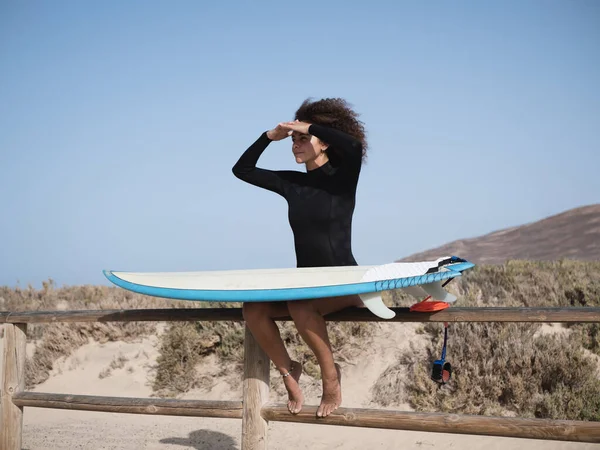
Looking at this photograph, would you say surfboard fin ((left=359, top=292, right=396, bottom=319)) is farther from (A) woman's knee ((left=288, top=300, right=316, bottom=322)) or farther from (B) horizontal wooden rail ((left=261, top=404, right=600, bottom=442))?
(B) horizontal wooden rail ((left=261, top=404, right=600, bottom=442))

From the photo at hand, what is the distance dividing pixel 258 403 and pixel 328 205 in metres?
1.37

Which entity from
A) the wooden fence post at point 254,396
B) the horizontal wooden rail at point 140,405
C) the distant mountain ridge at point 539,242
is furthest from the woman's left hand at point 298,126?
the distant mountain ridge at point 539,242

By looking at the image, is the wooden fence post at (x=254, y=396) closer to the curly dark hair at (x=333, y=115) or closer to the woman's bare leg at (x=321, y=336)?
the woman's bare leg at (x=321, y=336)

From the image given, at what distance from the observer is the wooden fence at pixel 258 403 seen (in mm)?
3562

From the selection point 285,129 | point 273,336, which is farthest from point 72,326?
point 285,129

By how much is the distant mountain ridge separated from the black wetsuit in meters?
21.9

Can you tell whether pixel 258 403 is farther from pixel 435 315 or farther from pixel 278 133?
pixel 278 133

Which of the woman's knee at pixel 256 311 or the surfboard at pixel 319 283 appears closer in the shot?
the surfboard at pixel 319 283

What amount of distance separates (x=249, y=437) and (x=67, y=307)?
30.4ft

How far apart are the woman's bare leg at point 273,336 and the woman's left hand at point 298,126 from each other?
Result: 1022 millimetres

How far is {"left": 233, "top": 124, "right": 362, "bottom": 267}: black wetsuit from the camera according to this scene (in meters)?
3.64

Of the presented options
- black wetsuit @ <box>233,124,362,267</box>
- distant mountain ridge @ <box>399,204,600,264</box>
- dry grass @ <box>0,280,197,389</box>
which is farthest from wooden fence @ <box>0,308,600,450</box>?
distant mountain ridge @ <box>399,204,600,264</box>

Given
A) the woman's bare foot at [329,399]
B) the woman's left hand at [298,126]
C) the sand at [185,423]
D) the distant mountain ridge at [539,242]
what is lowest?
the sand at [185,423]

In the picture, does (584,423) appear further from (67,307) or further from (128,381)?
(67,307)
